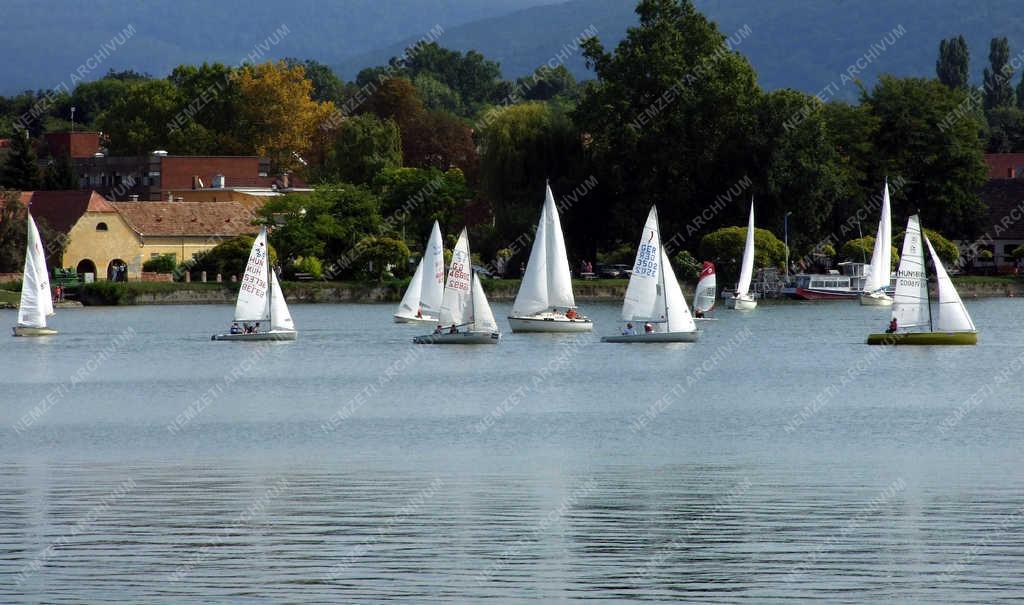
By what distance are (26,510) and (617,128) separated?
7288 cm

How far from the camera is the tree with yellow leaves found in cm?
13625

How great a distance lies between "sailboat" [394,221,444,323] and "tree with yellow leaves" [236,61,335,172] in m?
69.0

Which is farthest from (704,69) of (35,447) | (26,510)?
(26,510)

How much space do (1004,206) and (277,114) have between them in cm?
5876

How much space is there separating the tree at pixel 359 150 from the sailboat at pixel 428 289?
1809 inches

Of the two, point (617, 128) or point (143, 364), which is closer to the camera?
point (143, 364)

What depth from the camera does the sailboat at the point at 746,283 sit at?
8294 cm

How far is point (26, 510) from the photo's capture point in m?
22.6

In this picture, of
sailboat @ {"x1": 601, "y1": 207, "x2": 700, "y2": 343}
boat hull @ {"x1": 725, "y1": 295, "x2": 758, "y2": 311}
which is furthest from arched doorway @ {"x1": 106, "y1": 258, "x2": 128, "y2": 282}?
sailboat @ {"x1": 601, "y1": 207, "x2": 700, "y2": 343}

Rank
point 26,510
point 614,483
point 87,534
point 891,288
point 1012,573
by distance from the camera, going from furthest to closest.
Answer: point 891,288, point 614,483, point 26,510, point 87,534, point 1012,573

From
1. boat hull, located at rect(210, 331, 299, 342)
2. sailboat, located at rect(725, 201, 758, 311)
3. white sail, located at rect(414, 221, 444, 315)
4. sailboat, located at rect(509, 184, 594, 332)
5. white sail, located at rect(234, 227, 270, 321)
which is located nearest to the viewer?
white sail, located at rect(234, 227, 270, 321)

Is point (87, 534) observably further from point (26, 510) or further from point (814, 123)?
point (814, 123)

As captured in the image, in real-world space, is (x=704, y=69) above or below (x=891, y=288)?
above

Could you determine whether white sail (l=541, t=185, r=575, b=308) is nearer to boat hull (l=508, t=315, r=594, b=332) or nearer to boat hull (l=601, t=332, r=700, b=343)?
boat hull (l=508, t=315, r=594, b=332)
